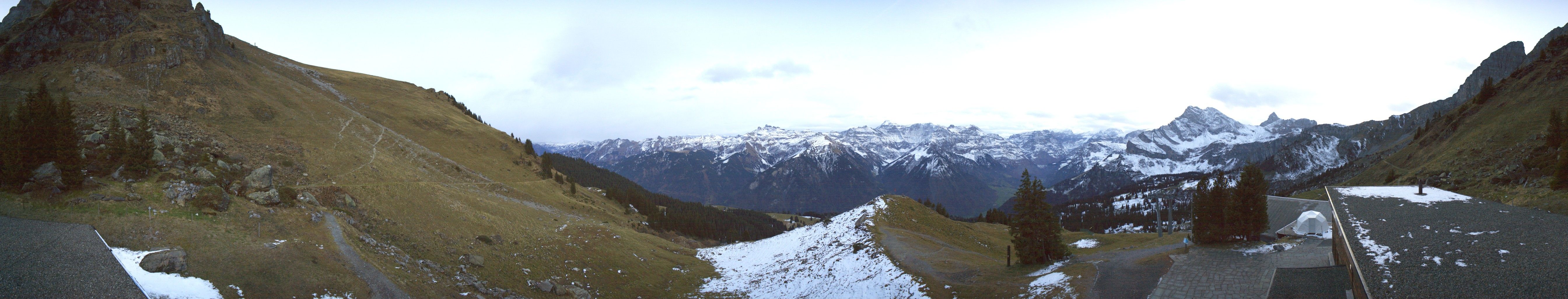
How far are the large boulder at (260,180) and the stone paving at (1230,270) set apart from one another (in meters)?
46.4

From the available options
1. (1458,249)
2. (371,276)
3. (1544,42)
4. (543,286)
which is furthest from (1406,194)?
(1544,42)

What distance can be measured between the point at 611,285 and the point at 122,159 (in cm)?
2572

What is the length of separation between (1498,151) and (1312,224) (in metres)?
46.6

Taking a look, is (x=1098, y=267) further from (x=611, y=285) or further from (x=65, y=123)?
(x=65, y=123)

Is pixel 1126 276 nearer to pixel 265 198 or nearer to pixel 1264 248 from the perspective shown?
pixel 1264 248

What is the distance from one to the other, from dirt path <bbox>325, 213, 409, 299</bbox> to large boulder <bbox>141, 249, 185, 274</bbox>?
5.46 m

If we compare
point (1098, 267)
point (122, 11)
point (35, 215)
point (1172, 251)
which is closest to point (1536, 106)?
point (1172, 251)

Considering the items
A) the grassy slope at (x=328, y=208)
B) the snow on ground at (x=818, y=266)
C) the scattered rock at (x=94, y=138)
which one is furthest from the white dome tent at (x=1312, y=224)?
the scattered rock at (x=94, y=138)

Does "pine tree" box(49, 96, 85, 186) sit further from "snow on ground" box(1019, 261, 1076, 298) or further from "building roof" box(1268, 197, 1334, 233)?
"building roof" box(1268, 197, 1334, 233)

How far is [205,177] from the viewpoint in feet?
93.5

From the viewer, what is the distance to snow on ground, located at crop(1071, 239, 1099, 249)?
55500mm

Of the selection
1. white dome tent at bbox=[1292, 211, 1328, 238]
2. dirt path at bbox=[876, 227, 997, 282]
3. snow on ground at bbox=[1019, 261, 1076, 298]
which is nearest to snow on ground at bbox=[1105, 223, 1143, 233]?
white dome tent at bbox=[1292, 211, 1328, 238]

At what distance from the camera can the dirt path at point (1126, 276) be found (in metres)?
24.1

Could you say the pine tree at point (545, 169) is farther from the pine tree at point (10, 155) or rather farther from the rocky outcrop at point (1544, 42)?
the rocky outcrop at point (1544, 42)
